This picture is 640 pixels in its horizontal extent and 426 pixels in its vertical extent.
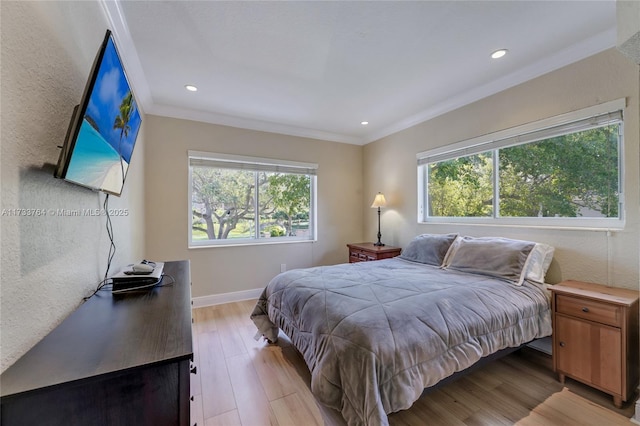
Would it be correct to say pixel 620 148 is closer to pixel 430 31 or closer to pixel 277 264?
pixel 430 31

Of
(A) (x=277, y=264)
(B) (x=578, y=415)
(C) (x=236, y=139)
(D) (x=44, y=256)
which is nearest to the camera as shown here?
(D) (x=44, y=256)

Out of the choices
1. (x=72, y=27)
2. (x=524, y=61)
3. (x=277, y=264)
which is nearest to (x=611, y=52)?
(x=524, y=61)

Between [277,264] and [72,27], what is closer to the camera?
[72,27]

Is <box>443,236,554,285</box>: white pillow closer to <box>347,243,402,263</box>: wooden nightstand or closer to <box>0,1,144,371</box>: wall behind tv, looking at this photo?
<box>347,243,402,263</box>: wooden nightstand

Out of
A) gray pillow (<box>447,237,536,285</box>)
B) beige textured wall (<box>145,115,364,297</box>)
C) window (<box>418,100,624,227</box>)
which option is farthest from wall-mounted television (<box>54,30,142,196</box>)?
window (<box>418,100,624,227</box>)

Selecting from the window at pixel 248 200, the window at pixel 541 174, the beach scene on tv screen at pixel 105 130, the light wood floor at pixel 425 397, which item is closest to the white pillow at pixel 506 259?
the window at pixel 541 174

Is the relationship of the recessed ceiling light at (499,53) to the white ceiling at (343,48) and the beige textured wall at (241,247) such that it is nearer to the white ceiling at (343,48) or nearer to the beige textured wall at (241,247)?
the white ceiling at (343,48)

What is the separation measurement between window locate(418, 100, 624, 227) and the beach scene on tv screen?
309cm

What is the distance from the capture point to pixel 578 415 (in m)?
1.59

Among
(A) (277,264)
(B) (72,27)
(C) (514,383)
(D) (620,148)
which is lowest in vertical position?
(C) (514,383)

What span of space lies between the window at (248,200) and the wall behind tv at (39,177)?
2.16m

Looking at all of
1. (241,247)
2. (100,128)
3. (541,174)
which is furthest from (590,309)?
(241,247)

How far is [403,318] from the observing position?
1480 mm

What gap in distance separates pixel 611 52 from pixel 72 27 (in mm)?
3358
